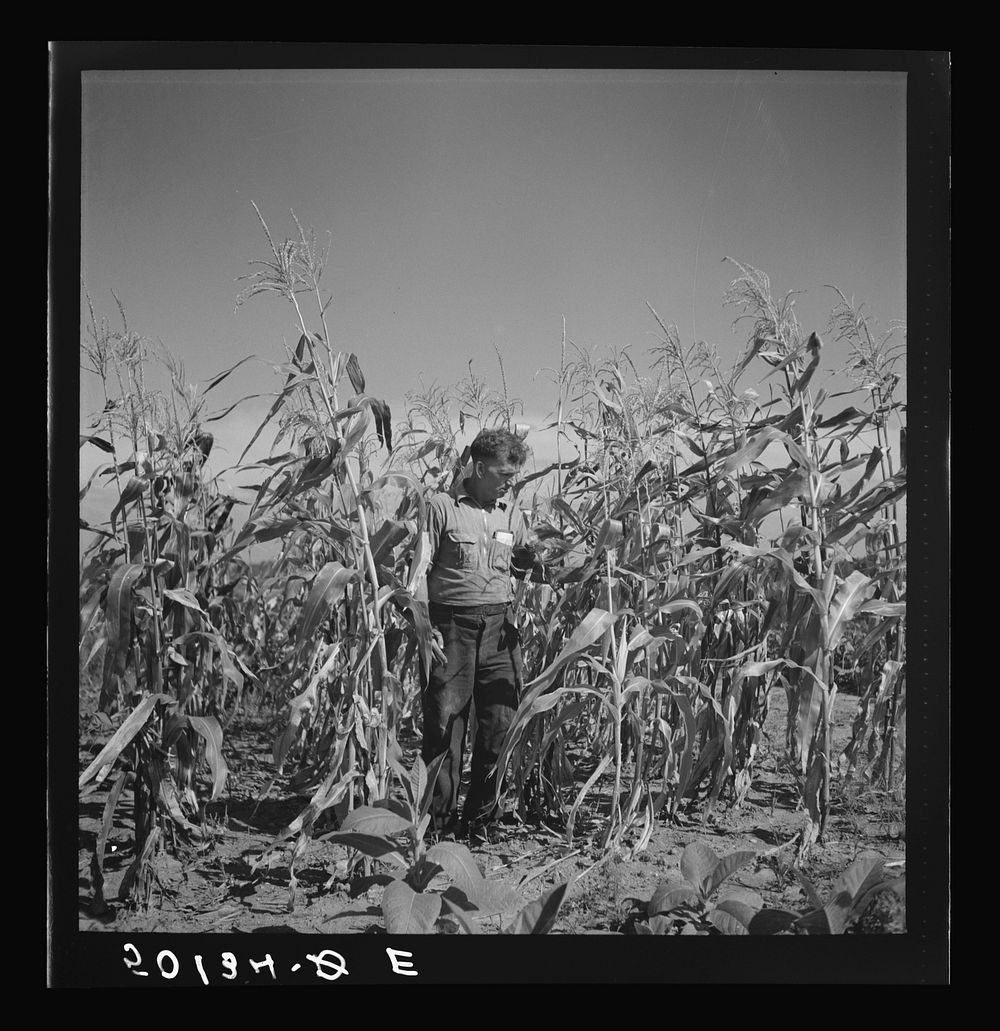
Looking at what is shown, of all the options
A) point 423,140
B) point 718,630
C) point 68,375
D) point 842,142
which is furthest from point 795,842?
point 68,375

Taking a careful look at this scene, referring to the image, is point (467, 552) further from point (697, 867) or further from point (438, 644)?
point (697, 867)

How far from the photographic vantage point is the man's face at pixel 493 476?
84.4 inches

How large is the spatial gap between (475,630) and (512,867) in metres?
0.62

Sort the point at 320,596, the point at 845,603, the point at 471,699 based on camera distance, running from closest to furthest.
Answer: the point at 320,596 → the point at 845,603 → the point at 471,699

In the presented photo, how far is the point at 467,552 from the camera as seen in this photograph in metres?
2.13

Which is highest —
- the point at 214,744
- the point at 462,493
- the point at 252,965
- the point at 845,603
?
the point at 462,493

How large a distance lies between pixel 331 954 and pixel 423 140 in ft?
6.88

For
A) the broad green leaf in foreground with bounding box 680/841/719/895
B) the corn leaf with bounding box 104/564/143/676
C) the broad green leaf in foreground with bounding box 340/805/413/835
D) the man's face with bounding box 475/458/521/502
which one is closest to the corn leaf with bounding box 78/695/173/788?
the corn leaf with bounding box 104/564/143/676

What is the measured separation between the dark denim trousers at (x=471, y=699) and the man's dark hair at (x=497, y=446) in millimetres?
401

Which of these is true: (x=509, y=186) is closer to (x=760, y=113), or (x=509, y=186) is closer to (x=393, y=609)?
(x=760, y=113)

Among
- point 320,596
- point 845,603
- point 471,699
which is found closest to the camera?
point 320,596

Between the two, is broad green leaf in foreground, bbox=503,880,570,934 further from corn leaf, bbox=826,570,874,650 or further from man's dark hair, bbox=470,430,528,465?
man's dark hair, bbox=470,430,528,465

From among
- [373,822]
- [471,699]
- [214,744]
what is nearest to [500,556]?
[471,699]

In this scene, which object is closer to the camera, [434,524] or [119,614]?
[119,614]
